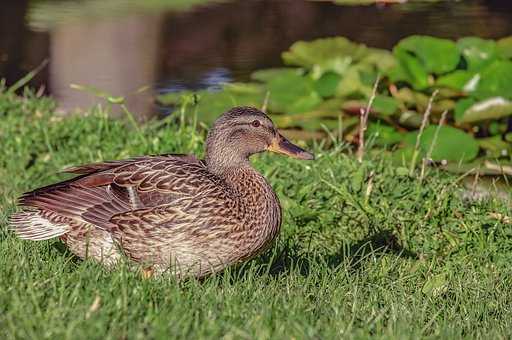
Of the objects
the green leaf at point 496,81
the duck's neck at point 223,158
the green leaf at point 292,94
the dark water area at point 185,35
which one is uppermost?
the duck's neck at point 223,158

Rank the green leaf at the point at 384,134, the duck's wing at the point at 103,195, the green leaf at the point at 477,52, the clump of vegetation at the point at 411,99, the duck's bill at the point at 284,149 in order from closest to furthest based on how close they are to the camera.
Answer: the duck's wing at the point at 103,195 → the duck's bill at the point at 284,149 → the clump of vegetation at the point at 411,99 → the green leaf at the point at 384,134 → the green leaf at the point at 477,52

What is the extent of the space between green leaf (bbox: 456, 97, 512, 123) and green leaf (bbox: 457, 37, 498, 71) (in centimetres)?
73

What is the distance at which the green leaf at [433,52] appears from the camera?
7746mm

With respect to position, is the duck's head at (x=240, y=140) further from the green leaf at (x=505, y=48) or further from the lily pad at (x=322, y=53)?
the lily pad at (x=322, y=53)

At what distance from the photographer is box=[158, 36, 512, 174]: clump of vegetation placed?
7.11m

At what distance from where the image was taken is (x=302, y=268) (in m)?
5.12

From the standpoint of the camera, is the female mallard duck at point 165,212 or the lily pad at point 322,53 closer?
the female mallard duck at point 165,212

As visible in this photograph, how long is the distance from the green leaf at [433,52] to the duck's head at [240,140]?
2782 mm

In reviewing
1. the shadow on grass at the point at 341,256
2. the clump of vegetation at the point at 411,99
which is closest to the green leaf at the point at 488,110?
the clump of vegetation at the point at 411,99

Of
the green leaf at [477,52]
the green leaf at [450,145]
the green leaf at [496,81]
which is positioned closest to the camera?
the green leaf at [450,145]

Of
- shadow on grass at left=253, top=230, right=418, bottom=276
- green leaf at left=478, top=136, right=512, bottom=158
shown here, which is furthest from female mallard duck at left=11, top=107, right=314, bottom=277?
green leaf at left=478, top=136, right=512, bottom=158

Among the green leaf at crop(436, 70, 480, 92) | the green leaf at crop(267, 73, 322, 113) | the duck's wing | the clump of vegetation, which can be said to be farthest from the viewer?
the green leaf at crop(267, 73, 322, 113)

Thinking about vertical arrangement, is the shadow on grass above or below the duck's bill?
below

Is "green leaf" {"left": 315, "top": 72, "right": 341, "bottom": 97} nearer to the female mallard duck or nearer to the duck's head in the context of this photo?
the duck's head
